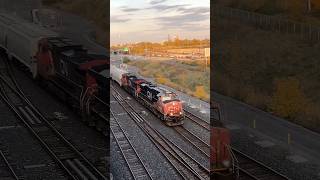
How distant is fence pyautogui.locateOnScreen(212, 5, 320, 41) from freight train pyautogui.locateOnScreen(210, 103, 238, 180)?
24.2 metres

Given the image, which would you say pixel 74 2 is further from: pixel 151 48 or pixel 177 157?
pixel 177 157

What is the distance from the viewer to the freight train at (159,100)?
1500cm

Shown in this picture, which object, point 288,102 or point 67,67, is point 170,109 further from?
point 288,102

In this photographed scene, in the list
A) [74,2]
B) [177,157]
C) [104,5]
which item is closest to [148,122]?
[177,157]

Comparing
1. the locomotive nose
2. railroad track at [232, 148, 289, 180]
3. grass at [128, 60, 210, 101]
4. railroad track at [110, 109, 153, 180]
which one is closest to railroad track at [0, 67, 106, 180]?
railroad track at [110, 109, 153, 180]

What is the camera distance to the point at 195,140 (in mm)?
13734

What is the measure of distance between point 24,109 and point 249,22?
94.2 ft

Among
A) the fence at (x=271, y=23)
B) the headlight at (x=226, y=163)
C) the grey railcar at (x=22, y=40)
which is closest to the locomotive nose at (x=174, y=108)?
the headlight at (x=226, y=163)

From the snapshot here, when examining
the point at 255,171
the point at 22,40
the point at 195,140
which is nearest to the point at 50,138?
the point at 195,140

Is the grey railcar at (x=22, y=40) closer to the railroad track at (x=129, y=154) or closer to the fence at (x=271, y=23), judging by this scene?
the railroad track at (x=129, y=154)

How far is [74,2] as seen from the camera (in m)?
35.5

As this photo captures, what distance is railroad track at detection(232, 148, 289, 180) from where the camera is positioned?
12023 mm

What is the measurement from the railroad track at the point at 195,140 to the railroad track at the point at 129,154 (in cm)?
192

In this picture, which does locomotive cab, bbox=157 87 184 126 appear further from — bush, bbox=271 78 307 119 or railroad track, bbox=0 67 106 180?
bush, bbox=271 78 307 119
